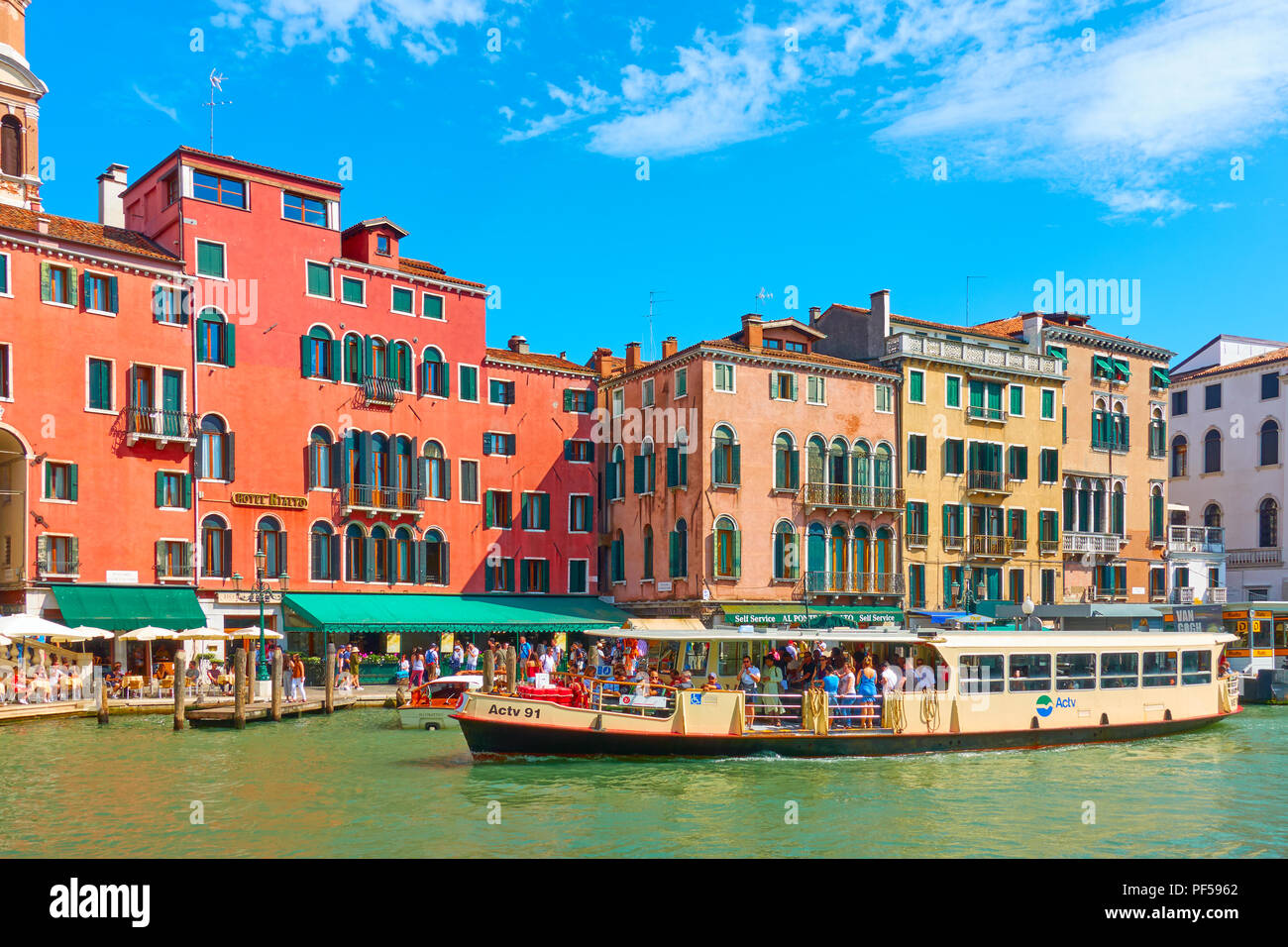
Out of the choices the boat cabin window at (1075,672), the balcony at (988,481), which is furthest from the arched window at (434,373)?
the boat cabin window at (1075,672)

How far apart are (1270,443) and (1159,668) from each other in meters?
30.2

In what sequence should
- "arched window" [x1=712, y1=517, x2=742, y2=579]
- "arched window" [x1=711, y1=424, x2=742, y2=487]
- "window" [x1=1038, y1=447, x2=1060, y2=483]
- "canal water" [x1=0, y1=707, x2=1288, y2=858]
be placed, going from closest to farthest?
"canal water" [x1=0, y1=707, x2=1288, y2=858] < "arched window" [x1=712, y1=517, x2=742, y2=579] < "arched window" [x1=711, y1=424, x2=742, y2=487] < "window" [x1=1038, y1=447, x2=1060, y2=483]

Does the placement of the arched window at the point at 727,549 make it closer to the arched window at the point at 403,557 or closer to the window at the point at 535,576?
the window at the point at 535,576

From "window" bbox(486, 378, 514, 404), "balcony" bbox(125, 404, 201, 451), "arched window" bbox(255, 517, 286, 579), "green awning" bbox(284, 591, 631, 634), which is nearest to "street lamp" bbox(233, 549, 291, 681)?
"arched window" bbox(255, 517, 286, 579)

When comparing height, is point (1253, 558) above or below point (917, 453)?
below

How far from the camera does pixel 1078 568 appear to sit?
1900 inches

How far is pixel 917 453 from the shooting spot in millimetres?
44594

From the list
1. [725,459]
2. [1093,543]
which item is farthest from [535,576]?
[1093,543]

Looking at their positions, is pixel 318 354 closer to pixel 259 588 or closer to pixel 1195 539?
pixel 259 588

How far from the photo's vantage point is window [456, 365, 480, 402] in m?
42.3

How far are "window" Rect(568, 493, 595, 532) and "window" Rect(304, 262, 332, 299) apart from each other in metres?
11.1

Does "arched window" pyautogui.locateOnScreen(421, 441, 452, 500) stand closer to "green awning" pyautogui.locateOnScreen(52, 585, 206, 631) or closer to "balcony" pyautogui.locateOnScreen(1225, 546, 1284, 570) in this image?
"green awning" pyautogui.locateOnScreen(52, 585, 206, 631)

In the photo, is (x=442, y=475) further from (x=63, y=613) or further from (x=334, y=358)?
(x=63, y=613)
